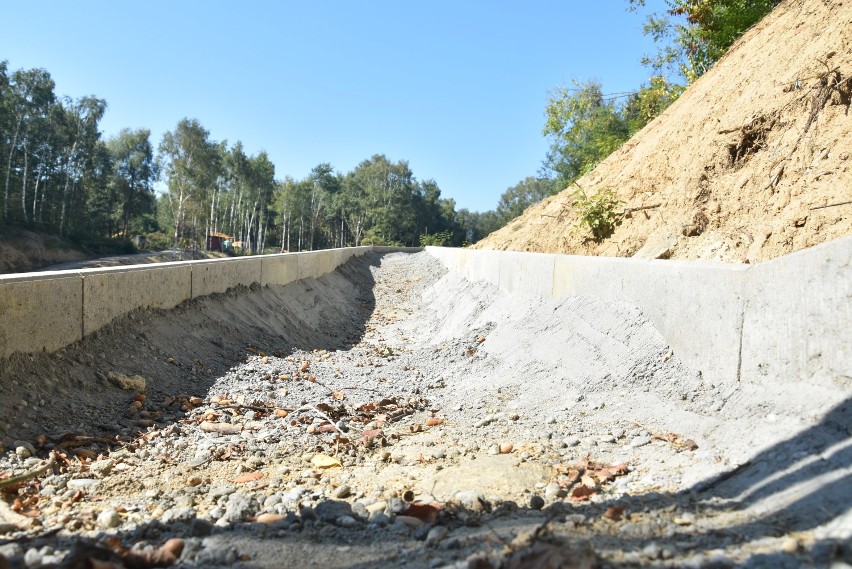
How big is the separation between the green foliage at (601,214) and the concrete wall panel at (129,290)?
6.74 metres

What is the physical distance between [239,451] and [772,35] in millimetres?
11620

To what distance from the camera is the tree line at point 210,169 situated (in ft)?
75.3

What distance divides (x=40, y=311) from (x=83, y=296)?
70 cm

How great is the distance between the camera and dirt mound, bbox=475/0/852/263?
6.86 meters

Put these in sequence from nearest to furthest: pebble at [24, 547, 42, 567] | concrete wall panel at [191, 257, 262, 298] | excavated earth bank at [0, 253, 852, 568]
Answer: pebble at [24, 547, 42, 567] < excavated earth bank at [0, 253, 852, 568] < concrete wall panel at [191, 257, 262, 298]

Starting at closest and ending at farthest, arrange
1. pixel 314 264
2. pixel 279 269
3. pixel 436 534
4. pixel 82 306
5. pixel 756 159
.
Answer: pixel 436 534, pixel 82 306, pixel 756 159, pixel 279 269, pixel 314 264

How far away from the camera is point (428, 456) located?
4523 mm

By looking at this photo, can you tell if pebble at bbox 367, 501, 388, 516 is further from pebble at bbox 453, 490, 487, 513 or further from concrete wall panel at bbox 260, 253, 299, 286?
concrete wall panel at bbox 260, 253, 299, 286

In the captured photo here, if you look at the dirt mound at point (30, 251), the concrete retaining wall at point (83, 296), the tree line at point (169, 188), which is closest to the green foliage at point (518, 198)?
the tree line at point (169, 188)

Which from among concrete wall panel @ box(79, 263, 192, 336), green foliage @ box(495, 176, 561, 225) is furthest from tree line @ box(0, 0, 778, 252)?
green foliage @ box(495, 176, 561, 225)

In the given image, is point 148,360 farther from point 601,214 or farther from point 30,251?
point 30,251

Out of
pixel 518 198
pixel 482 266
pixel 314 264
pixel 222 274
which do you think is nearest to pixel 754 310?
pixel 222 274

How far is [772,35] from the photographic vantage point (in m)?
11.6

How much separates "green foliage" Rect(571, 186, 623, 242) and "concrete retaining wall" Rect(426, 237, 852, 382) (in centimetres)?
557
